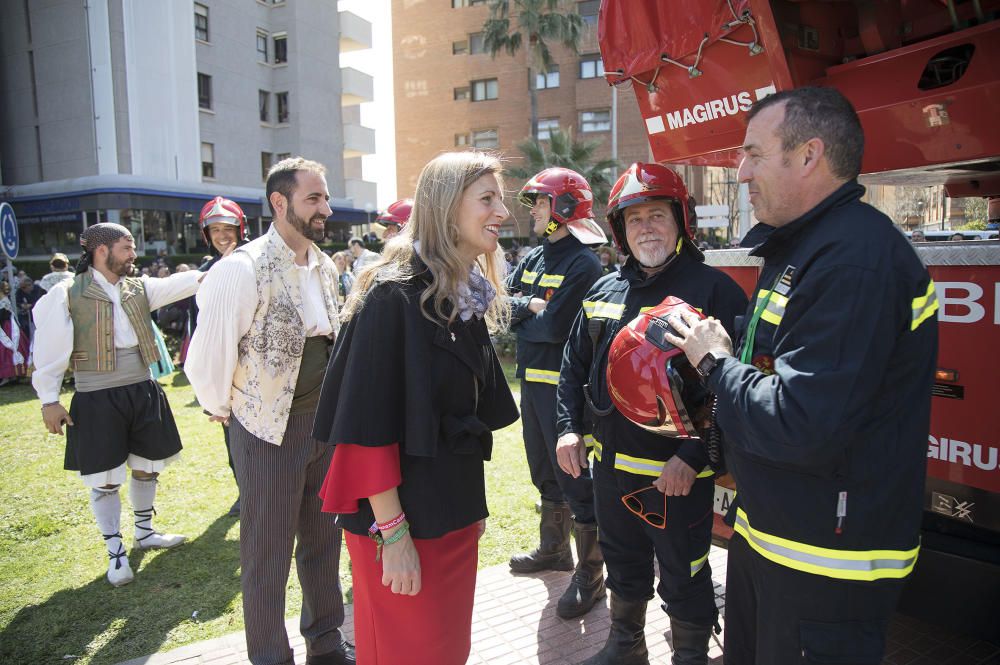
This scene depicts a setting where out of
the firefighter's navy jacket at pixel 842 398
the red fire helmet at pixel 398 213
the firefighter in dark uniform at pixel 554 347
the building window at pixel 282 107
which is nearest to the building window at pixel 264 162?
the building window at pixel 282 107

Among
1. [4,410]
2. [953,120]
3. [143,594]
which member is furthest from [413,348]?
[4,410]

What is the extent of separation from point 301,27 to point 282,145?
5.71 m

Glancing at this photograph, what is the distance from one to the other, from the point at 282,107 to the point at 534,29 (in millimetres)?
12684

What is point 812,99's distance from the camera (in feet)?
6.51

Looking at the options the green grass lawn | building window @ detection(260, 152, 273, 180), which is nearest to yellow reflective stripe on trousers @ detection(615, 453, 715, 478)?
the green grass lawn

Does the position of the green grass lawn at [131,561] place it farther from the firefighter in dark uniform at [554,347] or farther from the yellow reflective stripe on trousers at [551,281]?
the yellow reflective stripe on trousers at [551,281]

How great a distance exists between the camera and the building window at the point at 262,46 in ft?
106

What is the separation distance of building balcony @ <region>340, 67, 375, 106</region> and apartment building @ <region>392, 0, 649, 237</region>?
4.14 metres

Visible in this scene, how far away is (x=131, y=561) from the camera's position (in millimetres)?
4926

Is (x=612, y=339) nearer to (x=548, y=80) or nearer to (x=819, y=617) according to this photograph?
(x=819, y=617)

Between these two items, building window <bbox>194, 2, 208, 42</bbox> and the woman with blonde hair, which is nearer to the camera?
the woman with blonde hair

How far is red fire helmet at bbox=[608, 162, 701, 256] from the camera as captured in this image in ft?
10.3

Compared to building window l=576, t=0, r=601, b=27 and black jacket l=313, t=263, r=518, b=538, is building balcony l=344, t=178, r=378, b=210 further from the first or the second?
black jacket l=313, t=263, r=518, b=538

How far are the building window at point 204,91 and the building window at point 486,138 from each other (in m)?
15.2
